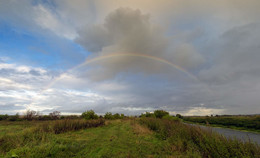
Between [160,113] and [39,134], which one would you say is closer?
[39,134]

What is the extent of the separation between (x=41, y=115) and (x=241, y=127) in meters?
79.5

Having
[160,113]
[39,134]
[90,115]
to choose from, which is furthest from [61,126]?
[160,113]

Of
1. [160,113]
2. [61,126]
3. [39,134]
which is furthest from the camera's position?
[160,113]

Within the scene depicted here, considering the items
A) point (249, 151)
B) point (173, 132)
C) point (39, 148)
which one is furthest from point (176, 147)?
point (39, 148)

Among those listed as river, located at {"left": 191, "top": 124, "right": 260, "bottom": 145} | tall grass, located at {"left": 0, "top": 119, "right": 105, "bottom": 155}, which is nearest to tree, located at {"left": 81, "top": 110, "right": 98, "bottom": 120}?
tall grass, located at {"left": 0, "top": 119, "right": 105, "bottom": 155}

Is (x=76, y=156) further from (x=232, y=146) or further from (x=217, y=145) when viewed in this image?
(x=232, y=146)

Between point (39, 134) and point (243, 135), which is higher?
point (39, 134)

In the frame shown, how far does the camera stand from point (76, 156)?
7914mm

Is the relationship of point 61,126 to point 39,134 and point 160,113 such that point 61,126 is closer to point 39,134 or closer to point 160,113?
point 39,134

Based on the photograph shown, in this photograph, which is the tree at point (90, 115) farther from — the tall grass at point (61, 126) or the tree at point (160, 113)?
the tree at point (160, 113)

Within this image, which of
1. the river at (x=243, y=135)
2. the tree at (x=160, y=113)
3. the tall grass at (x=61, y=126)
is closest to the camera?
the river at (x=243, y=135)

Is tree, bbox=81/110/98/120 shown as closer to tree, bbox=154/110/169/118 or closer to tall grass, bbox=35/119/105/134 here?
tall grass, bbox=35/119/105/134

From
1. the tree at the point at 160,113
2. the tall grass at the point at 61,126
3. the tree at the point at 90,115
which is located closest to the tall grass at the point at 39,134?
the tall grass at the point at 61,126

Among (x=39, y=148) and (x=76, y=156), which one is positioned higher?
(x=39, y=148)
